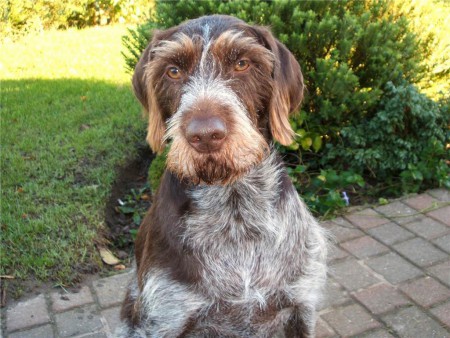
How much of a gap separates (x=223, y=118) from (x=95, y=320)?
2.08 metres

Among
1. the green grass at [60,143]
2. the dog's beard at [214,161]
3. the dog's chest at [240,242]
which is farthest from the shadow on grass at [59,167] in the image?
the dog's beard at [214,161]

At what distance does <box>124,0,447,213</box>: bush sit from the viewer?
482 centimetres

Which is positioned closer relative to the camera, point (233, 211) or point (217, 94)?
point (217, 94)

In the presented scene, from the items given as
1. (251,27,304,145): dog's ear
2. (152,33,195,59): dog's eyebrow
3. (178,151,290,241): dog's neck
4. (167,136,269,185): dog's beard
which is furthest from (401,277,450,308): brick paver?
(152,33,195,59): dog's eyebrow

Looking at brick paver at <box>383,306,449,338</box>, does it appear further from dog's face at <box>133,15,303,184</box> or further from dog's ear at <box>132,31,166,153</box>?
dog's ear at <box>132,31,166,153</box>

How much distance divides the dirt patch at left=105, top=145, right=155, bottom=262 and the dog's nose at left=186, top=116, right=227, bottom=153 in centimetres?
239

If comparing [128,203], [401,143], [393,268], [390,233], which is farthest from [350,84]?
[128,203]

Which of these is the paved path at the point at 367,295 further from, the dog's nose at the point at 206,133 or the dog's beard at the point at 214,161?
the dog's nose at the point at 206,133

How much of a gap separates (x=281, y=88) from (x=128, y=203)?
2828mm

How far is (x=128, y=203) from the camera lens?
5.11 m

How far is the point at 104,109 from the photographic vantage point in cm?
665

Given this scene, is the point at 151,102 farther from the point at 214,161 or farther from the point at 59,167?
the point at 59,167

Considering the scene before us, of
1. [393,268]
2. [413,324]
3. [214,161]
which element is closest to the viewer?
[214,161]

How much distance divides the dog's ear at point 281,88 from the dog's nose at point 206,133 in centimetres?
50
